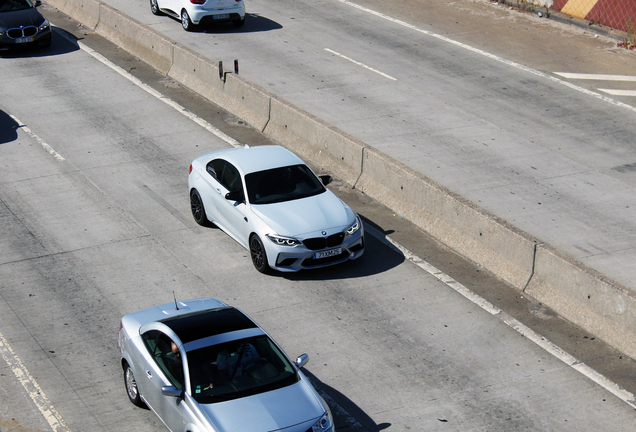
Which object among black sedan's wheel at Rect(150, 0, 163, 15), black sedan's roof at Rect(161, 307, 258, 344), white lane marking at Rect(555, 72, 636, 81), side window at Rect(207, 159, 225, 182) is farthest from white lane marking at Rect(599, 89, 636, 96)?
black sedan's roof at Rect(161, 307, 258, 344)

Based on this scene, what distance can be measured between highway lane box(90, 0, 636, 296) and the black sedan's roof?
19.7ft

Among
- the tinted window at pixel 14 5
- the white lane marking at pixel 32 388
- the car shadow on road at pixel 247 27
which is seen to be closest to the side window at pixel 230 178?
the white lane marking at pixel 32 388

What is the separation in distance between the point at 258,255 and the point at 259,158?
1911 millimetres

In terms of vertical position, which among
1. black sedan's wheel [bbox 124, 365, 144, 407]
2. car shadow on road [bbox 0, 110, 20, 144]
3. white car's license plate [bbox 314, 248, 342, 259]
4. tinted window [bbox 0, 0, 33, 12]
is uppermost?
tinted window [bbox 0, 0, 33, 12]

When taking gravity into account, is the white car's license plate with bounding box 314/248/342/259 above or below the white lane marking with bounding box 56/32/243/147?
above

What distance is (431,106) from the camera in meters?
18.9

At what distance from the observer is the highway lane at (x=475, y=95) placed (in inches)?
557

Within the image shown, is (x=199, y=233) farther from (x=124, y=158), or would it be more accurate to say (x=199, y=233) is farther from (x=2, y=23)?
(x=2, y=23)

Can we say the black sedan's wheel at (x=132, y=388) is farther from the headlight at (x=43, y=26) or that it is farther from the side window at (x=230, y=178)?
the headlight at (x=43, y=26)

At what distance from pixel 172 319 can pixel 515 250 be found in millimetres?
5398

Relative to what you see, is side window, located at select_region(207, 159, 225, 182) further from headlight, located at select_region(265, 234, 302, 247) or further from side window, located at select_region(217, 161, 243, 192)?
headlight, located at select_region(265, 234, 302, 247)

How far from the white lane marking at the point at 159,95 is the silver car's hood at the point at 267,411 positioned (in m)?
9.77

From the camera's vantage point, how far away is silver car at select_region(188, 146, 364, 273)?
38.3 feet

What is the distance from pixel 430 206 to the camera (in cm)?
1315
